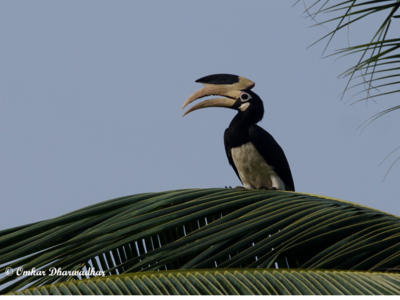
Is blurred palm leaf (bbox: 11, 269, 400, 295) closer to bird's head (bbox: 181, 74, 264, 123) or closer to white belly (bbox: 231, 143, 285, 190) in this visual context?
bird's head (bbox: 181, 74, 264, 123)

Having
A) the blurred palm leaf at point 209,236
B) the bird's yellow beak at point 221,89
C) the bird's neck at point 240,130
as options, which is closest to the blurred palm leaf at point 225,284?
the blurred palm leaf at point 209,236

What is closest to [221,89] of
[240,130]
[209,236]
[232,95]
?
[232,95]

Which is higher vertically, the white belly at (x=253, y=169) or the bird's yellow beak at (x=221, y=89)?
the bird's yellow beak at (x=221, y=89)

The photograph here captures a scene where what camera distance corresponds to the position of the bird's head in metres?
4.26

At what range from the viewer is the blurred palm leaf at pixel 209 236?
78.8 inches

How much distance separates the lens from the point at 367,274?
1696 mm

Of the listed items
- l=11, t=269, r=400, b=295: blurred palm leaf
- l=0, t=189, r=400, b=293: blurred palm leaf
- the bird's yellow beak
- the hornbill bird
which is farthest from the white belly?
l=11, t=269, r=400, b=295: blurred palm leaf

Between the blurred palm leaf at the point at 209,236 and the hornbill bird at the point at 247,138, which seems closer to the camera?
the blurred palm leaf at the point at 209,236

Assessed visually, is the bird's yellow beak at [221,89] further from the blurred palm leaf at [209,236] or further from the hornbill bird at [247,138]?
the blurred palm leaf at [209,236]

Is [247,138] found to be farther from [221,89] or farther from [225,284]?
[225,284]

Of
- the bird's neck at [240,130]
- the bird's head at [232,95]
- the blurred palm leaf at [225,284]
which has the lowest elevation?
the blurred palm leaf at [225,284]

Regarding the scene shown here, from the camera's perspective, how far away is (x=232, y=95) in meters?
4.51

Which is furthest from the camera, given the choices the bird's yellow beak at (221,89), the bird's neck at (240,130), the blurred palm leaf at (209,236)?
the bird's neck at (240,130)

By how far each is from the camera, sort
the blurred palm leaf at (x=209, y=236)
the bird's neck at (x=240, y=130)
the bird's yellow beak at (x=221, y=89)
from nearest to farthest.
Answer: the blurred palm leaf at (x=209, y=236)
the bird's yellow beak at (x=221, y=89)
the bird's neck at (x=240, y=130)
